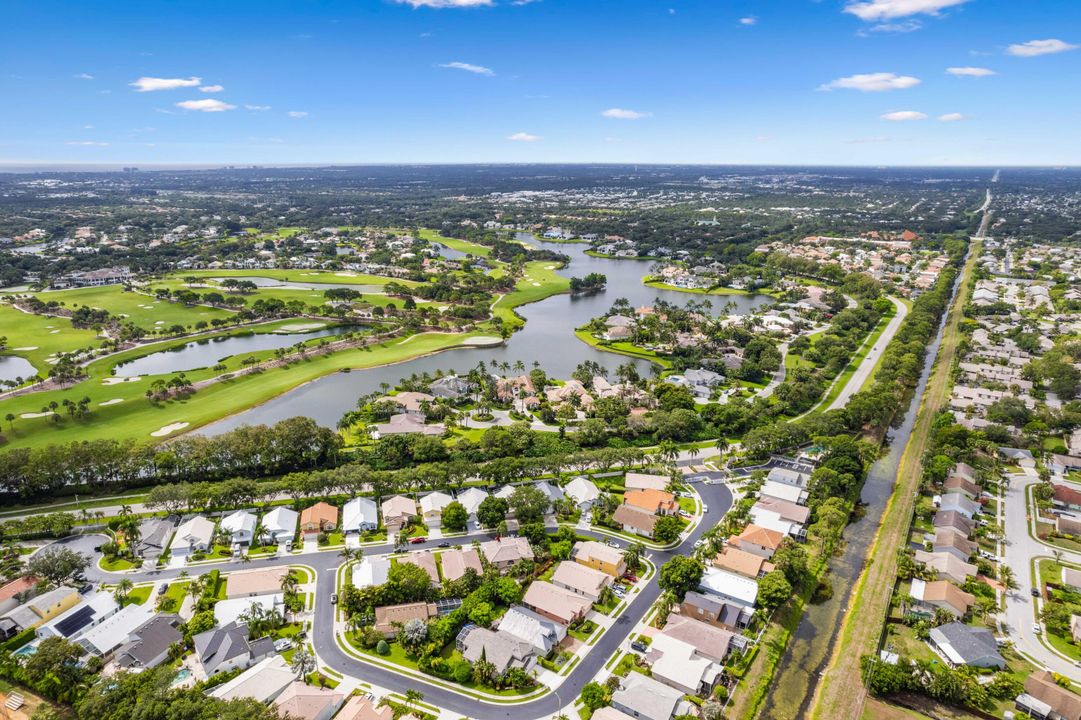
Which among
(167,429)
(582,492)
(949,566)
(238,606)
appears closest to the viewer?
(238,606)

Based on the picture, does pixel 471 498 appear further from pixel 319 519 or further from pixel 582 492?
pixel 319 519

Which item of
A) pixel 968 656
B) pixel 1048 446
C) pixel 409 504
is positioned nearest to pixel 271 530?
pixel 409 504

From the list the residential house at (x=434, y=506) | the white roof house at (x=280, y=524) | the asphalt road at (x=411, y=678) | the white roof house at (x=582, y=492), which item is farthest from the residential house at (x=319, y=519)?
the white roof house at (x=582, y=492)

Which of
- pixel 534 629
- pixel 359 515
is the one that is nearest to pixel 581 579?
pixel 534 629

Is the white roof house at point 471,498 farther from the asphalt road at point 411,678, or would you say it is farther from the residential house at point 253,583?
the residential house at point 253,583

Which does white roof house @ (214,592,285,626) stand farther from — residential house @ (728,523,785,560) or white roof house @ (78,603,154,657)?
residential house @ (728,523,785,560)

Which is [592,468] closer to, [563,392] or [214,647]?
[563,392]
